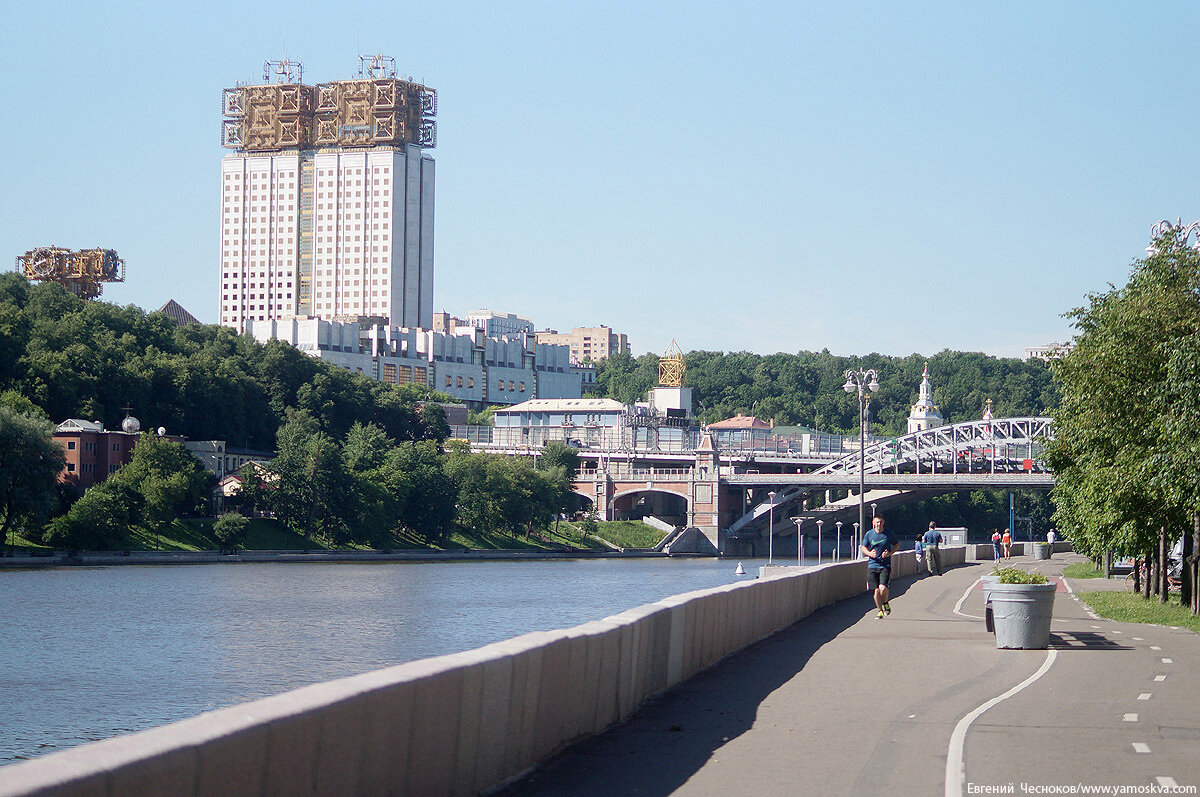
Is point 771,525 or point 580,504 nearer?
point 771,525

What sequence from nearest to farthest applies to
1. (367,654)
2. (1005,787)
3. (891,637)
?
(1005,787) → (891,637) → (367,654)

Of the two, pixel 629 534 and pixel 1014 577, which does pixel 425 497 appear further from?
pixel 1014 577

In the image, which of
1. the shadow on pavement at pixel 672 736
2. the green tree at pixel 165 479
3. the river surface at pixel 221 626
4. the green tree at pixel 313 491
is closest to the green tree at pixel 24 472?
the river surface at pixel 221 626

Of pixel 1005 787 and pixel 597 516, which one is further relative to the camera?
pixel 597 516

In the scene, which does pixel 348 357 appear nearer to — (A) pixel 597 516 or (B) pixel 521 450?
(B) pixel 521 450

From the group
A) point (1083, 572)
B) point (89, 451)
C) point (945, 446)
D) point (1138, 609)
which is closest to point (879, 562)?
point (1138, 609)

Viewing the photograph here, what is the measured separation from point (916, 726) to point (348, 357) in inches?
6958

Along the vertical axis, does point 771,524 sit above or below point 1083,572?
below

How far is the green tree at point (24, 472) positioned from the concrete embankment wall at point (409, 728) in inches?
2596

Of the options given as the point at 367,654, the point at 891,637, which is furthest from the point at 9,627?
the point at 891,637

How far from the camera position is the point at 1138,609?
29.9 m

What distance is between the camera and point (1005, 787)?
971 cm

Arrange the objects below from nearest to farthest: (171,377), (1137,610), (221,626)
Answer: (1137,610) → (221,626) → (171,377)

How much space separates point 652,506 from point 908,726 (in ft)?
433
